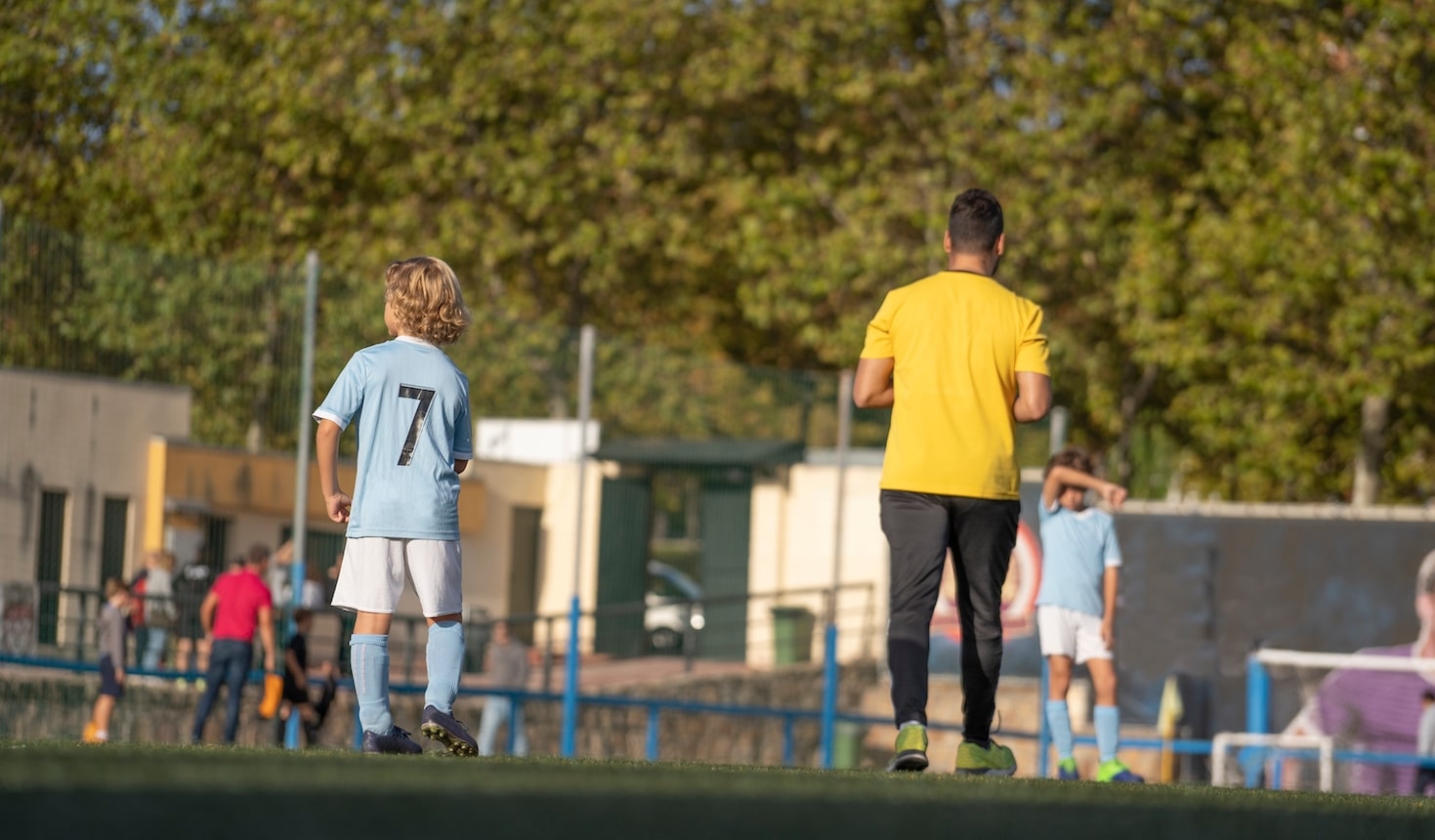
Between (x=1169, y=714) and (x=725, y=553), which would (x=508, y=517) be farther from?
(x=1169, y=714)

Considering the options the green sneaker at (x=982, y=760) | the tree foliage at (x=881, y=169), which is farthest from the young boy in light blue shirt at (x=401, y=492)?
the tree foliage at (x=881, y=169)

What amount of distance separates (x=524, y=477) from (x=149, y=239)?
10.6 meters

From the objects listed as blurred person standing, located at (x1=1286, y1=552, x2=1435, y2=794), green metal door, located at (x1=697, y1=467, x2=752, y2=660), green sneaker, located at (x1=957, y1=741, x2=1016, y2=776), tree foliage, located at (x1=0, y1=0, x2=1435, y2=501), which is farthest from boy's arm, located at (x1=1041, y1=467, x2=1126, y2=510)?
tree foliage, located at (x1=0, y1=0, x2=1435, y2=501)

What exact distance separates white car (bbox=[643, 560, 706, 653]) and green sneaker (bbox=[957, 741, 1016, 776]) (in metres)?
9.67

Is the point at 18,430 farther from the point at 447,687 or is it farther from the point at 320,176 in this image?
the point at 320,176

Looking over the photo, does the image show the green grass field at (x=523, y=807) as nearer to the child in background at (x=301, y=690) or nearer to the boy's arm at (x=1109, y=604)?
the boy's arm at (x=1109, y=604)

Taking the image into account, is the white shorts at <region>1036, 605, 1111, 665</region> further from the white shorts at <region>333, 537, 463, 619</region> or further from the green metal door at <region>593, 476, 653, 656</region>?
the green metal door at <region>593, 476, 653, 656</region>

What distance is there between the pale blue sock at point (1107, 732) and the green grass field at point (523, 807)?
5429 millimetres

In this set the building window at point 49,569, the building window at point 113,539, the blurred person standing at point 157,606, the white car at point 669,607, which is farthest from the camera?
the white car at point 669,607

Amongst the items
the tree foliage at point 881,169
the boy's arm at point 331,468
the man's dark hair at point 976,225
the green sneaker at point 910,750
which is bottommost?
the green sneaker at point 910,750

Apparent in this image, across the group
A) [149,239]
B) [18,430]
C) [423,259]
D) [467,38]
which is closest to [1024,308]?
[423,259]

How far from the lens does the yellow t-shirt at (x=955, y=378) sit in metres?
5.87

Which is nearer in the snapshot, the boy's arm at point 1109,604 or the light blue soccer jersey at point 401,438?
the light blue soccer jersey at point 401,438

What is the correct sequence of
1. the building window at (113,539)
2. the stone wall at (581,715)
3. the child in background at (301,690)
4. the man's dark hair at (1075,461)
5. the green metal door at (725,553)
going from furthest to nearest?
the green metal door at (725,553) → the child in background at (301,690) → the building window at (113,539) → the stone wall at (581,715) → the man's dark hair at (1075,461)
